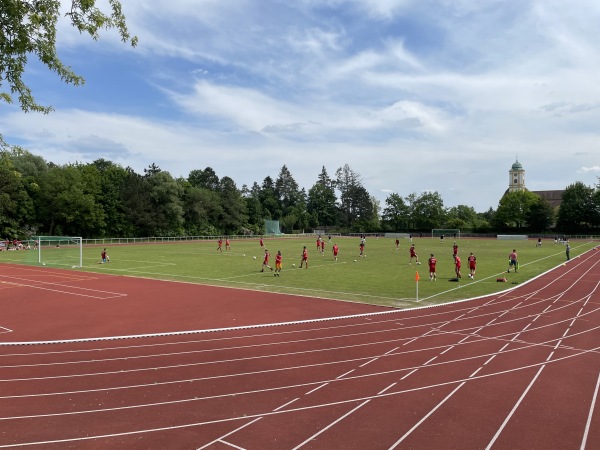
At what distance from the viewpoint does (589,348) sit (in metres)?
12.3

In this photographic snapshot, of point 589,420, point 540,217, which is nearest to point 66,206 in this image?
point 589,420

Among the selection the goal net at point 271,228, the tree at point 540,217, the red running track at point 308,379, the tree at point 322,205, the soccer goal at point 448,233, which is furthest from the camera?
the tree at point 322,205

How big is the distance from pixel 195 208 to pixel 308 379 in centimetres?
8360

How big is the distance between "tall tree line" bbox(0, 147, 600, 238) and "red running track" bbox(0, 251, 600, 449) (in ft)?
115

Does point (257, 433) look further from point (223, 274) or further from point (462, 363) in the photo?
point (223, 274)

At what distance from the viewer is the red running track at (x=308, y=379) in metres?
7.45

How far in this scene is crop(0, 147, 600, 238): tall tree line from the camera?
226 feet

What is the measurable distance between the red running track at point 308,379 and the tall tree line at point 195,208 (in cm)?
3503

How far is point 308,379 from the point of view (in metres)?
9.95

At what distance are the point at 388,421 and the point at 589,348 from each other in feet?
25.6

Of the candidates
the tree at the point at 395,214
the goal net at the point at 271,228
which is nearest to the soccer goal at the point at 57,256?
the goal net at the point at 271,228

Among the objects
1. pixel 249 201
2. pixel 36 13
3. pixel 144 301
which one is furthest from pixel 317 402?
pixel 249 201

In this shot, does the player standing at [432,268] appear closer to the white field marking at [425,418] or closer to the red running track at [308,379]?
the red running track at [308,379]

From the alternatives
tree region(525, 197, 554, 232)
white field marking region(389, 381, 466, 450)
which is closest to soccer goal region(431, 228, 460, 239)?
tree region(525, 197, 554, 232)
